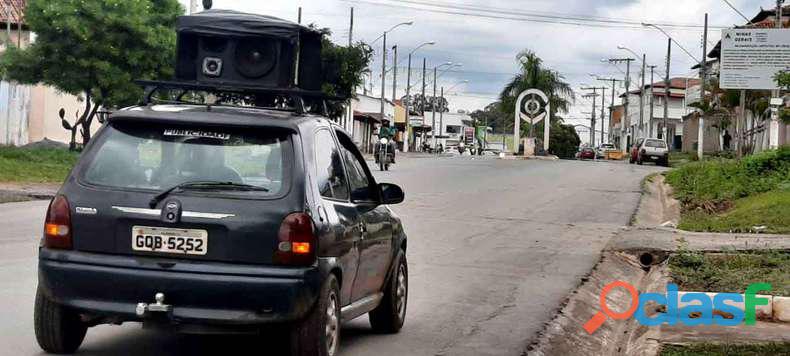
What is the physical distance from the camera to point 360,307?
306 inches

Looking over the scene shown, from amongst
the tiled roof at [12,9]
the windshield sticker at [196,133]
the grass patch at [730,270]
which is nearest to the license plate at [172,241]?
the windshield sticker at [196,133]

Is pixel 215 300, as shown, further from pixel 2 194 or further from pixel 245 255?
pixel 2 194

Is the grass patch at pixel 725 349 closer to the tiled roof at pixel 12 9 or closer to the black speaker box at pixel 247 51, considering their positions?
the black speaker box at pixel 247 51

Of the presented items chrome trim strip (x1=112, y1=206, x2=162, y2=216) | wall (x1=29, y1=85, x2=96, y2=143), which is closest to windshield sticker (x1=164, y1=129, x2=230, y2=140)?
chrome trim strip (x1=112, y1=206, x2=162, y2=216)

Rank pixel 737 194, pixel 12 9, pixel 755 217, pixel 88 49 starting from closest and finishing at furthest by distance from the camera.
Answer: pixel 755 217 → pixel 737 194 → pixel 88 49 → pixel 12 9

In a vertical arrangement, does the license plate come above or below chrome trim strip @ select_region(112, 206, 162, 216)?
below

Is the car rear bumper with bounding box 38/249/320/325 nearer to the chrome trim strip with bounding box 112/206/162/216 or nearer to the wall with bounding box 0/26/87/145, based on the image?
the chrome trim strip with bounding box 112/206/162/216

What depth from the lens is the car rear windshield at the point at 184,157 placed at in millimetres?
6680

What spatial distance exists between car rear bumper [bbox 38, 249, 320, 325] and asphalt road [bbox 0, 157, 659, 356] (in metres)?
1.03

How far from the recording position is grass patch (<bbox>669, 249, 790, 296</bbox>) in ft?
40.3

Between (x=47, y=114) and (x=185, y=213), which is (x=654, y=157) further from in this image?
(x=185, y=213)

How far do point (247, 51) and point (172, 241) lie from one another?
210 inches
